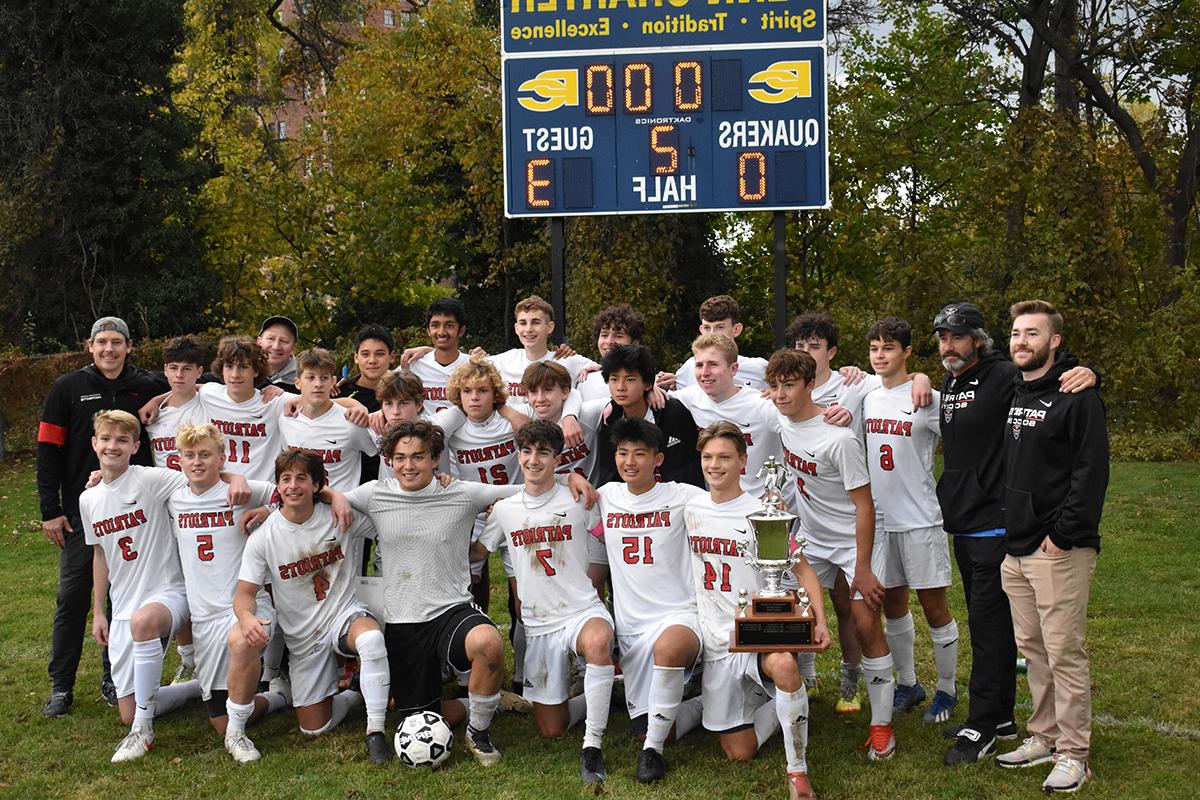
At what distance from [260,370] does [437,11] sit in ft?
51.3

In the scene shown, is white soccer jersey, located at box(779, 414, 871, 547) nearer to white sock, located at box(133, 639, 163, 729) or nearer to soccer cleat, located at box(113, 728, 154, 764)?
white sock, located at box(133, 639, 163, 729)

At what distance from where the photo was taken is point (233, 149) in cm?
2503

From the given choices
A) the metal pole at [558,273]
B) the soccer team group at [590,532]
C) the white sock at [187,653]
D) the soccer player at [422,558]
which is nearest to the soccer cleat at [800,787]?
the soccer team group at [590,532]

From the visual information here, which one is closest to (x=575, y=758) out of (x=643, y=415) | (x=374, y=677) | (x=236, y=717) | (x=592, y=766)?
(x=592, y=766)

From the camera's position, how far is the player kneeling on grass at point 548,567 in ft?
18.4

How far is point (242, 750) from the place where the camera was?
5.43 meters

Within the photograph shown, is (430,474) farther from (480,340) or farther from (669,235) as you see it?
(480,340)

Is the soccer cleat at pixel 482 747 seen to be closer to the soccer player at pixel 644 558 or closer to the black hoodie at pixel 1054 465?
the soccer player at pixel 644 558

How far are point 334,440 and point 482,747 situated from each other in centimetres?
191

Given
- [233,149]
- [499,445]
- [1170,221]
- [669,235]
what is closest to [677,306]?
[669,235]

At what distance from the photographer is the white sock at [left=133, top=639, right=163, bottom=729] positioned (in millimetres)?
5590

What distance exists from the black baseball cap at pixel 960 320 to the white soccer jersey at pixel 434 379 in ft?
9.24

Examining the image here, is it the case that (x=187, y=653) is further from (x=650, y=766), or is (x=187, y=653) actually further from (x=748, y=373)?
(x=748, y=373)

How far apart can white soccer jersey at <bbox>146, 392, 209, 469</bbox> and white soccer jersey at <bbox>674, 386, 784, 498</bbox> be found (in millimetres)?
2728
